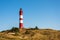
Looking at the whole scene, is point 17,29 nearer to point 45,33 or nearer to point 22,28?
point 22,28

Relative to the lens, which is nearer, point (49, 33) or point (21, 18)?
point (49, 33)

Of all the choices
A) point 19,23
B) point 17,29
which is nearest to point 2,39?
point 17,29

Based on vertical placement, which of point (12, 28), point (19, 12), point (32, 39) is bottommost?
point (32, 39)

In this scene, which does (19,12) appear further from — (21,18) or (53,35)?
(53,35)

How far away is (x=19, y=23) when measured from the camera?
3722cm

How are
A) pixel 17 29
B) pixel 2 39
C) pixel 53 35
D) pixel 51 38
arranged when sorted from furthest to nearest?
pixel 17 29
pixel 53 35
pixel 51 38
pixel 2 39

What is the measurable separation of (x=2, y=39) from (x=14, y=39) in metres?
1.40

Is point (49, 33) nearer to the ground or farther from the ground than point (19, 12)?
nearer to the ground

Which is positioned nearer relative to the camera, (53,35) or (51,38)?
(51,38)

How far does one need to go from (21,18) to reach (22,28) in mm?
1831

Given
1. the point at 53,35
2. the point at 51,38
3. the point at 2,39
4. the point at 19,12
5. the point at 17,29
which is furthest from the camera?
the point at 19,12

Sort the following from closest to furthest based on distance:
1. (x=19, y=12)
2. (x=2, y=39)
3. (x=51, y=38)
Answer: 1. (x=2, y=39)
2. (x=51, y=38)
3. (x=19, y=12)

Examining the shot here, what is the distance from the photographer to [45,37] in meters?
26.3

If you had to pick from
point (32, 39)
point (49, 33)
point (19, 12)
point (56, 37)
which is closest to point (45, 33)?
point (49, 33)
